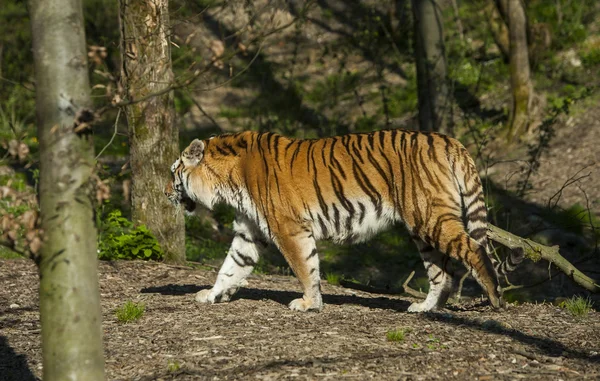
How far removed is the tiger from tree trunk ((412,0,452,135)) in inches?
231

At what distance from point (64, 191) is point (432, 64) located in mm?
9725

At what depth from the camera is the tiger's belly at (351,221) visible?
22.8 feet

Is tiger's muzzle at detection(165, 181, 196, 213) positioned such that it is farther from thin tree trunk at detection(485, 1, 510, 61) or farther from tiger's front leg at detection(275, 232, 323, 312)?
thin tree trunk at detection(485, 1, 510, 61)

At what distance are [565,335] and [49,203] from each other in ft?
12.8

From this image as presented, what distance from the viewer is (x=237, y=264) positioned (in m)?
7.37

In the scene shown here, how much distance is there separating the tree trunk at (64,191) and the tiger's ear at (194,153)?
3509 millimetres

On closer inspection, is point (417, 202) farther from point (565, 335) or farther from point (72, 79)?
point (72, 79)

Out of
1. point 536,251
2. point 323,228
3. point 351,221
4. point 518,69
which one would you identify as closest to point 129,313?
point 323,228

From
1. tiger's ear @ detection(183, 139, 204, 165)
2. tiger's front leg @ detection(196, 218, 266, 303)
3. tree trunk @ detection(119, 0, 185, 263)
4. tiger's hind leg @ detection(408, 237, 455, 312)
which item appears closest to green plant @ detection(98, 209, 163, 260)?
tree trunk @ detection(119, 0, 185, 263)

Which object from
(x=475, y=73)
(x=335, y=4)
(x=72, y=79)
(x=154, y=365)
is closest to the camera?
(x=72, y=79)

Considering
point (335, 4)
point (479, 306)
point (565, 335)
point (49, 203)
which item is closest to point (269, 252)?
point (479, 306)

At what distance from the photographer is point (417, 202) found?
6.66 metres

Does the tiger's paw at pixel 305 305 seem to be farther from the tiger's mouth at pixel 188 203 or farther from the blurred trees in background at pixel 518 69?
the blurred trees in background at pixel 518 69

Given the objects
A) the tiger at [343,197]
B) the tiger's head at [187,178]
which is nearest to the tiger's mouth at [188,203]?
the tiger's head at [187,178]
